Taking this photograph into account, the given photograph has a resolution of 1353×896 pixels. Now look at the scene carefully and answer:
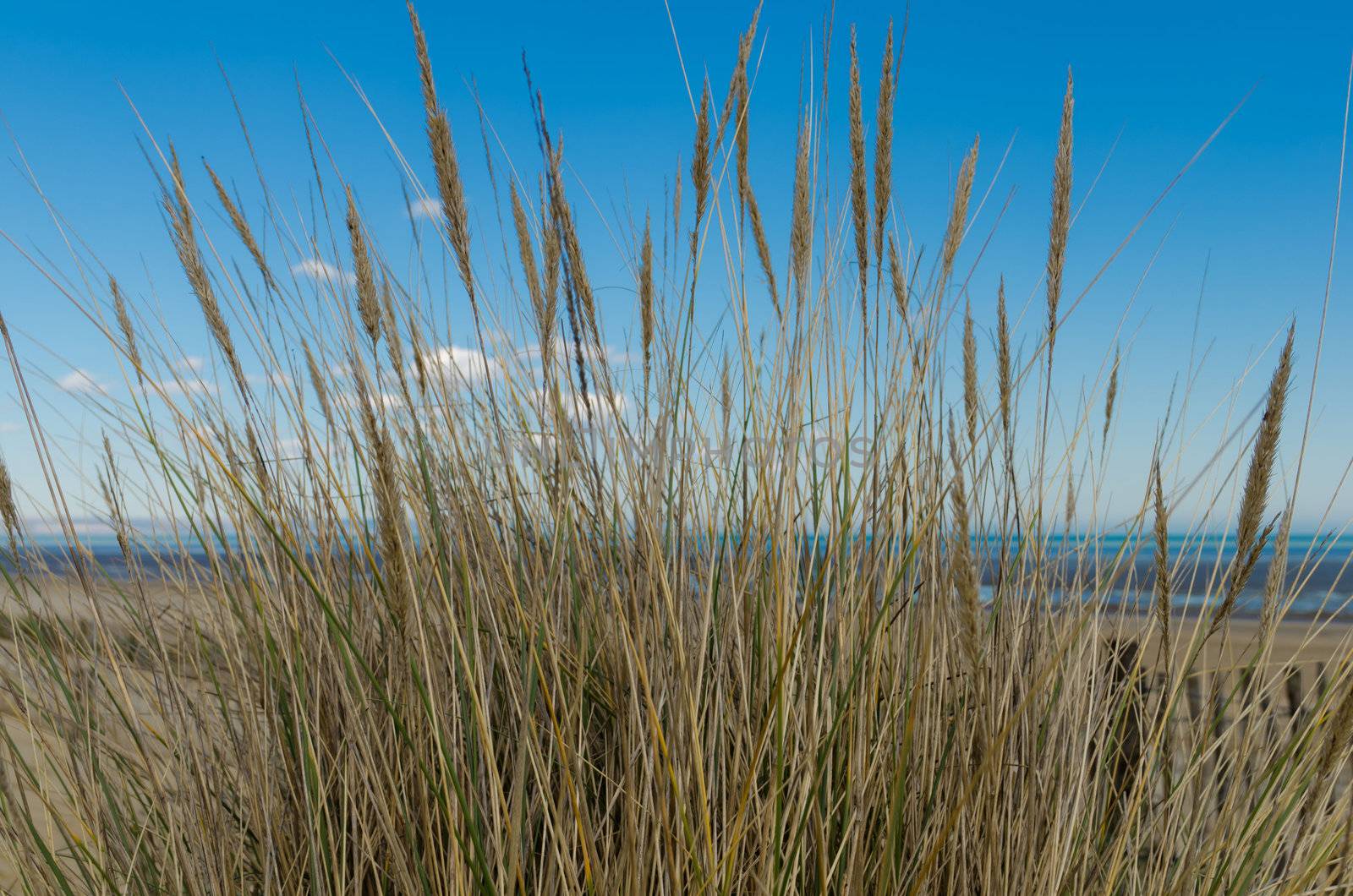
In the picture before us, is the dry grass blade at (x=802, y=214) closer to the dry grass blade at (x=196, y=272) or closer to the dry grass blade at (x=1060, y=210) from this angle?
the dry grass blade at (x=1060, y=210)

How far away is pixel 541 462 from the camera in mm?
1298

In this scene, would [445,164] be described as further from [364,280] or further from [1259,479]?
[1259,479]

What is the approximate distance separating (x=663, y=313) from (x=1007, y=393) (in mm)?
492

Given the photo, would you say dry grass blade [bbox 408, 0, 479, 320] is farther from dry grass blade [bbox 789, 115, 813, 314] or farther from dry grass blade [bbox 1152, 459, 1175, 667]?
dry grass blade [bbox 1152, 459, 1175, 667]

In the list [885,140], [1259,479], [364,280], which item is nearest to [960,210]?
[885,140]

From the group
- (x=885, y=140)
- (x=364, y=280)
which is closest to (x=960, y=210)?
(x=885, y=140)

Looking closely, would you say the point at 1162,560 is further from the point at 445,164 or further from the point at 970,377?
the point at 445,164

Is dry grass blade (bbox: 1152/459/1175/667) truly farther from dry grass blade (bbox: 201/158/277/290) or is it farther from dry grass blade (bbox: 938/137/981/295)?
dry grass blade (bbox: 201/158/277/290)

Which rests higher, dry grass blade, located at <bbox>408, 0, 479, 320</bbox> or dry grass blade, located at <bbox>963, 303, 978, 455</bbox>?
dry grass blade, located at <bbox>408, 0, 479, 320</bbox>

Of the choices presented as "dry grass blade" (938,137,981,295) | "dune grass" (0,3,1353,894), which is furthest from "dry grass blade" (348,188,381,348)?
"dry grass blade" (938,137,981,295)

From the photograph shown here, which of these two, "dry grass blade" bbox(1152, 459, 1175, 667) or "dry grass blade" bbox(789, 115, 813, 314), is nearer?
"dry grass blade" bbox(1152, 459, 1175, 667)

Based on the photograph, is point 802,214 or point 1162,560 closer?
point 1162,560

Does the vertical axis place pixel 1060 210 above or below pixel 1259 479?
above

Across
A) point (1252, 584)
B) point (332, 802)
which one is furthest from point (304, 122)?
point (1252, 584)
